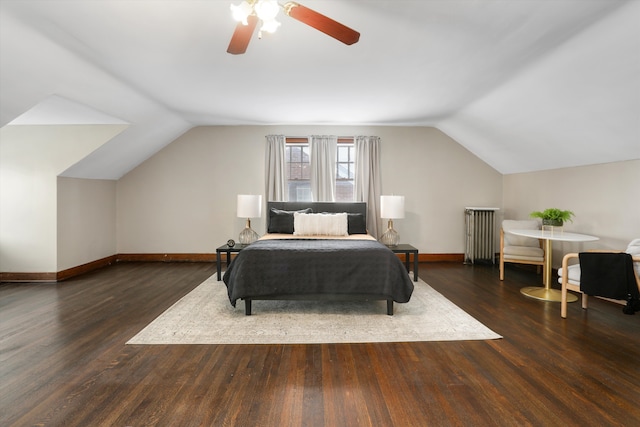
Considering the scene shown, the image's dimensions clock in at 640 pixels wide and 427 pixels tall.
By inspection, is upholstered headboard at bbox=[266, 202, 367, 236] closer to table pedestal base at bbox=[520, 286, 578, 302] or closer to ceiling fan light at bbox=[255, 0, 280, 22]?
table pedestal base at bbox=[520, 286, 578, 302]

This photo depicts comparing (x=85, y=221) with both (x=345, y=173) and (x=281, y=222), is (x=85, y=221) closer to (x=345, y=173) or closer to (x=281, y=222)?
(x=281, y=222)

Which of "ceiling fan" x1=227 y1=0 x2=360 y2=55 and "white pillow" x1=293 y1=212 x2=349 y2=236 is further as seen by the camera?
"white pillow" x1=293 y1=212 x2=349 y2=236

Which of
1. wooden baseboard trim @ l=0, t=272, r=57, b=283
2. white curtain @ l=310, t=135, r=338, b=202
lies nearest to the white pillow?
white curtain @ l=310, t=135, r=338, b=202

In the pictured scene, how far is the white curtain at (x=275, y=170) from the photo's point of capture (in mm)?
6234

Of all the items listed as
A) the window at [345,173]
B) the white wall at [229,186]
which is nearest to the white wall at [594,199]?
the white wall at [229,186]

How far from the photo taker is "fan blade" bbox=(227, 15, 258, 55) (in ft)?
6.87

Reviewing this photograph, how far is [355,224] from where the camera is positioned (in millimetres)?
5508

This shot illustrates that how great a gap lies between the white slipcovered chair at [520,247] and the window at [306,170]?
8.58 ft

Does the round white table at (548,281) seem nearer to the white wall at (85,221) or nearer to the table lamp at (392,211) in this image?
the table lamp at (392,211)

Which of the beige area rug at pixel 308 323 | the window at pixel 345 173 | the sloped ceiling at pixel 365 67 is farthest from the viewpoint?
the window at pixel 345 173

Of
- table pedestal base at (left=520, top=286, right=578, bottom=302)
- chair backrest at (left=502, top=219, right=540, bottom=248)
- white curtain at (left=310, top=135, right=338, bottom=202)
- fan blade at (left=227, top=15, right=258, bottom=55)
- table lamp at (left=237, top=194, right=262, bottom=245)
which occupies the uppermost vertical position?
fan blade at (left=227, top=15, right=258, bottom=55)

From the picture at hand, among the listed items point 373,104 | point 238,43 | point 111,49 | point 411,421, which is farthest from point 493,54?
point 111,49

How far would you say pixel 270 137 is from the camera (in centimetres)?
628

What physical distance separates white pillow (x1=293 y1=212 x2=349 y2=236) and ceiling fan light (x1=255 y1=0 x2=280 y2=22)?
3.38m
